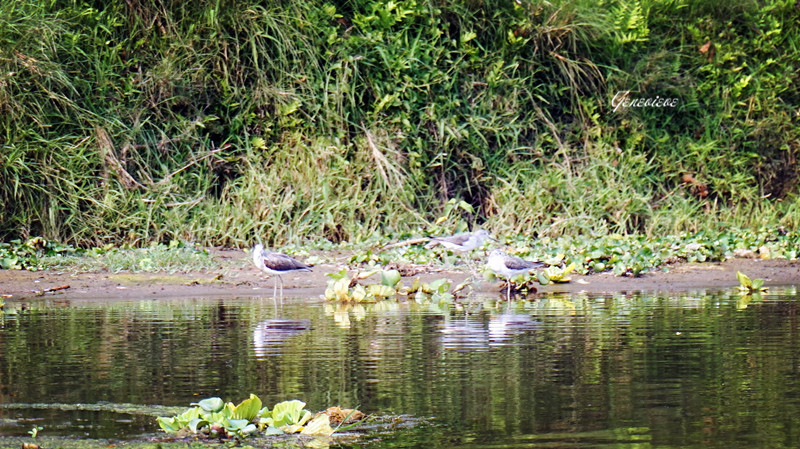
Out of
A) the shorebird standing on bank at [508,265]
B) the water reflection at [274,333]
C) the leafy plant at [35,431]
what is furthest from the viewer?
the shorebird standing on bank at [508,265]

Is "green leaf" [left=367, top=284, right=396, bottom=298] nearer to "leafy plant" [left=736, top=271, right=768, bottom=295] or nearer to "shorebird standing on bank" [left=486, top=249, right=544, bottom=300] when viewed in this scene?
"shorebird standing on bank" [left=486, top=249, right=544, bottom=300]

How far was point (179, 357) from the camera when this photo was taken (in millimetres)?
6398

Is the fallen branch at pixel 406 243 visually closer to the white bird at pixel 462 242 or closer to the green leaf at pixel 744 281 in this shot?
the white bird at pixel 462 242

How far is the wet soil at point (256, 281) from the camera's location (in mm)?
10398

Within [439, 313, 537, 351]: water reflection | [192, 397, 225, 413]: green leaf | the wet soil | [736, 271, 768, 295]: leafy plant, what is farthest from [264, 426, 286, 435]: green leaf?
[736, 271, 768, 295]: leafy plant

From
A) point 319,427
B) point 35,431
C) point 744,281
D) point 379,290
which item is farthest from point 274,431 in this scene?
point 744,281

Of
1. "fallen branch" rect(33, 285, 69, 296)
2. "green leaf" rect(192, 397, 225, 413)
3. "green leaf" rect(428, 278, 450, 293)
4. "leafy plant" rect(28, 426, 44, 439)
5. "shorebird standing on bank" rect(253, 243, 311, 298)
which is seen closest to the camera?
"leafy plant" rect(28, 426, 44, 439)

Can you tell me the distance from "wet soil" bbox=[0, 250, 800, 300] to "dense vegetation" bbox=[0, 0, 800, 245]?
5.23 feet

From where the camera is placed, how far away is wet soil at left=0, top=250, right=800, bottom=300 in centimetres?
1040

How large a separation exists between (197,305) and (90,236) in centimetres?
371

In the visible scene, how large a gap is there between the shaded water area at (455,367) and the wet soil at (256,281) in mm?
1287

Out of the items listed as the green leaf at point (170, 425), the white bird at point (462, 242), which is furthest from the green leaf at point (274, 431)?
the white bird at point (462, 242)

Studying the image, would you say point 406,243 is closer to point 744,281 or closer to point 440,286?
point 440,286

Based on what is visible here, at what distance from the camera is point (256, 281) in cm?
1100
